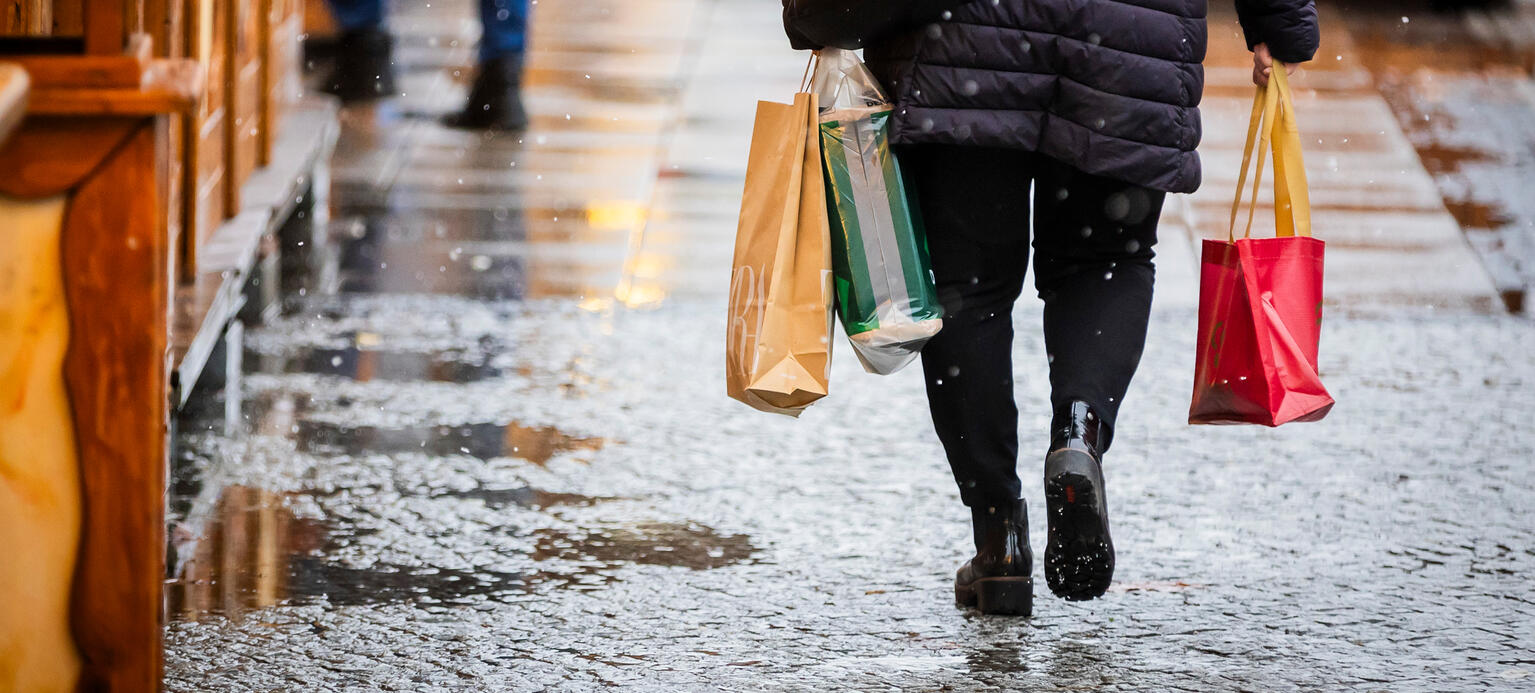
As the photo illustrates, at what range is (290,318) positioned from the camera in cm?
604

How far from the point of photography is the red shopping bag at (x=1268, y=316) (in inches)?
135

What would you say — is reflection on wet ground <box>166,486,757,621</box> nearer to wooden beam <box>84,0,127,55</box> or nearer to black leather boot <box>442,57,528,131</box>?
wooden beam <box>84,0,127,55</box>

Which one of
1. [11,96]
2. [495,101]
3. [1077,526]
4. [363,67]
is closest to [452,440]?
[1077,526]

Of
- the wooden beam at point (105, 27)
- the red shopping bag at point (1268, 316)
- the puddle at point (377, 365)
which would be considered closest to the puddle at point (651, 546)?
the red shopping bag at point (1268, 316)

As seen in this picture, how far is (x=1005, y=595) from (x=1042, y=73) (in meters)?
1.04

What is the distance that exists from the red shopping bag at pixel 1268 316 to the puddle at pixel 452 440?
1.87m

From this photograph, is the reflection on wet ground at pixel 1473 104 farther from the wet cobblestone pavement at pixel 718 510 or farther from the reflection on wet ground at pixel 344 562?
the reflection on wet ground at pixel 344 562

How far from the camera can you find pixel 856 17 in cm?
319

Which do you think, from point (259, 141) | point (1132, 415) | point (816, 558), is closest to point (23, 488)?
point (816, 558)

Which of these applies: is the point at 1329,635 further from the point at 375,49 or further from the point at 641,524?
the point at 375,49

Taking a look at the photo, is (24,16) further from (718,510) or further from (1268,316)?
(1268,316)

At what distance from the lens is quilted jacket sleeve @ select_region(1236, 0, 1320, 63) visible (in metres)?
3.39

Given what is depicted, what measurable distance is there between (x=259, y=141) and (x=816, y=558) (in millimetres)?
4367

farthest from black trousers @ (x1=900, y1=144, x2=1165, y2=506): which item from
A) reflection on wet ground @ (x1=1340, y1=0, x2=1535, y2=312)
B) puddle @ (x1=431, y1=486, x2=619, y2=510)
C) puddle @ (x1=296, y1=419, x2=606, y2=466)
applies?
reflection on wet ground @ (x1=1340, y1=0, x2=1535, y2=312)
